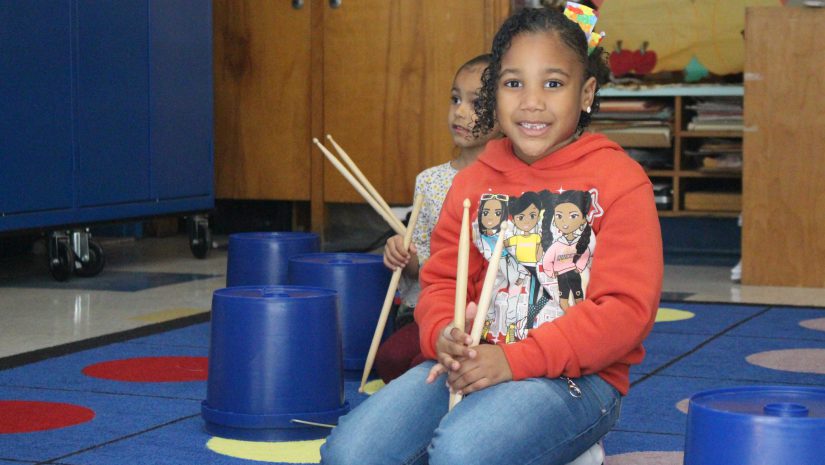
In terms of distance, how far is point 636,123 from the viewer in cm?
420

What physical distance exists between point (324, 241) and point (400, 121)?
1.71 ft

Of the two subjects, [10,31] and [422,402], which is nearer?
[422,402]

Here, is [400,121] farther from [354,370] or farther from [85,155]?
[354,370]

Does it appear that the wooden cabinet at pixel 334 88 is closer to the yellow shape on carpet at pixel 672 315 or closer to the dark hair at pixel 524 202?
the yellow shape on carpet at pixel 672 315

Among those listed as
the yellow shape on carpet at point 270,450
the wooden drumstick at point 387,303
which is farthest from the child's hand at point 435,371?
the wooden drumstick at point 387,303

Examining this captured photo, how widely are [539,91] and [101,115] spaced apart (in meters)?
2.40

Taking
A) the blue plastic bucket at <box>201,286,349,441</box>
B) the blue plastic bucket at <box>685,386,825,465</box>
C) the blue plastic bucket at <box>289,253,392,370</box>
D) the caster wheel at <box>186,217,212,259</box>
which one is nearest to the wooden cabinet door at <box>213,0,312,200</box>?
the caster wheel at <box>186,217,212,259</box>

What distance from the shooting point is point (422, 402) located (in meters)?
1.36

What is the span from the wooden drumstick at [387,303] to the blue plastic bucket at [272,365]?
23 centimetres

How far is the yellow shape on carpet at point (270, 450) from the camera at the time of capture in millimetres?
1663

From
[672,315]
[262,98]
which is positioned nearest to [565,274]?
[672,315]

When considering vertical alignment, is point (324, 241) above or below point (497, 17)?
below

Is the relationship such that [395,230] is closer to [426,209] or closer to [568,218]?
[426,209]

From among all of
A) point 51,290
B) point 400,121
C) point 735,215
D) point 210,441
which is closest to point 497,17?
point 400,121
